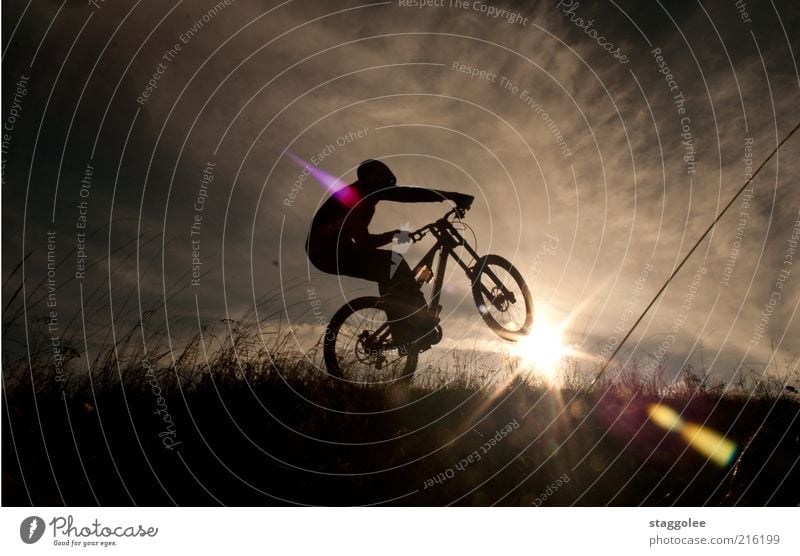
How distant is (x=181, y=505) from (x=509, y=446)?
3888 millimetres

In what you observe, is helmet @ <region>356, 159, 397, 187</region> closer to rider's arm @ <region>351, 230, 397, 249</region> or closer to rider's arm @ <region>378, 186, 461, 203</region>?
rider's arm @ <region>378, 186, 461, 203</region>

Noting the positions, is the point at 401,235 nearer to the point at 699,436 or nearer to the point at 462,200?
the point at 462,200

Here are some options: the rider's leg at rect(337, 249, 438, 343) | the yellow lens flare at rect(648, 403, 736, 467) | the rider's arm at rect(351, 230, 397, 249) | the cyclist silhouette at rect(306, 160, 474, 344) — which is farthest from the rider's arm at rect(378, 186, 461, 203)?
the yellow lens flare at rect(648, 403, 736, 467)

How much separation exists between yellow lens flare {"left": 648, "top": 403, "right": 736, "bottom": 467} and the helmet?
18.9 feet

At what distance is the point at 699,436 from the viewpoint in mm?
7840

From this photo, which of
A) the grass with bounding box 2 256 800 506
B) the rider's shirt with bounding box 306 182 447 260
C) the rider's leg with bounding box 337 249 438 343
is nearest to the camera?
the grass with bounding box 2 256 800 506

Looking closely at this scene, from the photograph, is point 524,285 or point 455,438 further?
point 524,285

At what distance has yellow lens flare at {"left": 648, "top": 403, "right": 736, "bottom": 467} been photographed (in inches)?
284

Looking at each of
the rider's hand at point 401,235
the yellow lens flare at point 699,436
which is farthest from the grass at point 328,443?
the rider's hand at point 401,235

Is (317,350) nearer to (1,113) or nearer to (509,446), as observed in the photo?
(509,446)

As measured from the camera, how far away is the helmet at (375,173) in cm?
898

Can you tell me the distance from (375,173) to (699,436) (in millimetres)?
6370

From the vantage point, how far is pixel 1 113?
6.12m
